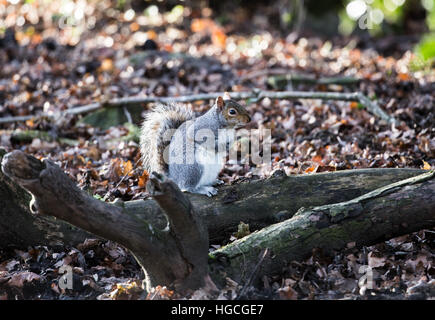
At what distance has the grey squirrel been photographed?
3959mm

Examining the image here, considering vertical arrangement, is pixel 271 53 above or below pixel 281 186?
above

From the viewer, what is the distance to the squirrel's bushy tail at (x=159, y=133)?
13.4 feet

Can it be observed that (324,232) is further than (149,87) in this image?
No

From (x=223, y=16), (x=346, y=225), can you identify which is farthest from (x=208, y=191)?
(x=223, y=16)

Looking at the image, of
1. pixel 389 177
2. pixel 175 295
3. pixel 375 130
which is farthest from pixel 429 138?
pixel 175 295

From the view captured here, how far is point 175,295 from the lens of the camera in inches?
120

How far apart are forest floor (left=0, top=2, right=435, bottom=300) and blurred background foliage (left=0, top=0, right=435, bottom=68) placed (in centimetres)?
12

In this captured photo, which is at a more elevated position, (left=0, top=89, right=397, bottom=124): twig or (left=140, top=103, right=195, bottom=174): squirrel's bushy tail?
(left=0, top=89, right=397, bottom=124): twig

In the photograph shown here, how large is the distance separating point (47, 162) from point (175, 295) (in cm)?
114

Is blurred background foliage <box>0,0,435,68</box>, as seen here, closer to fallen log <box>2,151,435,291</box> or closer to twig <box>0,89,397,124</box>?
twig <box>0,89,397,124</box>

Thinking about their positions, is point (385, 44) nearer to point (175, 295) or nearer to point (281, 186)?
point (281, 186)

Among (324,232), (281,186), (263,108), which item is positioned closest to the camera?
(324,232)

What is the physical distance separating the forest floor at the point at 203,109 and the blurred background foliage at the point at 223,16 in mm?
119

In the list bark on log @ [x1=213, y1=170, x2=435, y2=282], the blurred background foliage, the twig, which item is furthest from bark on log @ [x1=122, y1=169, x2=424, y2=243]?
the blurred background foliage
